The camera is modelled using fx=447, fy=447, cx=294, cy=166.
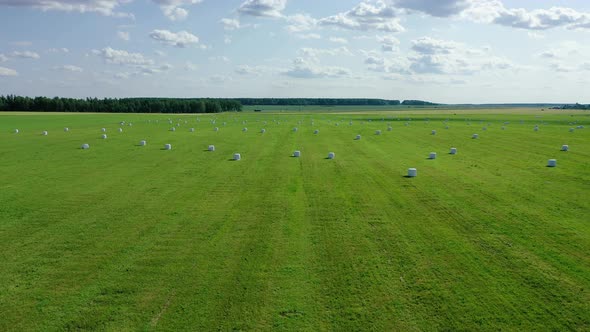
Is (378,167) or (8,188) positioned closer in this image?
(8,188)

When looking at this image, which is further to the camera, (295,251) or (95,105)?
(95,105)

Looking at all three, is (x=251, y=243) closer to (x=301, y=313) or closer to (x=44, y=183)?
(x=301, y=313)

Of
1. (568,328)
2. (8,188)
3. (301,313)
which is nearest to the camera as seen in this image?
(568,328)

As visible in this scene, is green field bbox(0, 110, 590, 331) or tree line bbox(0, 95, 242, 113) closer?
green field bbox(0, 110, 590, 331)

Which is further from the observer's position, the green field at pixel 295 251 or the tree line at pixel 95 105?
the tree line at pixel 95 105

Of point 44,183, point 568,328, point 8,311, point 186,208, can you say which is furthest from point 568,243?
point 44,183

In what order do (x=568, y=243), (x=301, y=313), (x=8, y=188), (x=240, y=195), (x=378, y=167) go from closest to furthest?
(x=301, y=313), (x=568, y=243), (x=240, y=195), (x=8, y=188), (x=378, y=167)

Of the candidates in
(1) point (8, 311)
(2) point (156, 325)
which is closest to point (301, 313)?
(2) point (156, 325)
